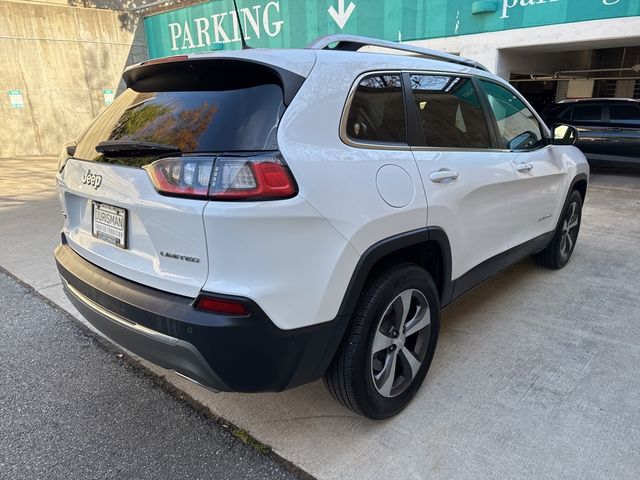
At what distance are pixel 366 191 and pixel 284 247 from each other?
1.61 ft

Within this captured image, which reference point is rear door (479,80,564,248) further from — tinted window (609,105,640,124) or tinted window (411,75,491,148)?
tinted window (609,105,640,124)

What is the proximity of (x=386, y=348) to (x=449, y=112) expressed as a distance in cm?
145

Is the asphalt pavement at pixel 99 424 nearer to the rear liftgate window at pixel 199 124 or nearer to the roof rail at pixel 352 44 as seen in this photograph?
the rear liftgate window at pixel 199 124

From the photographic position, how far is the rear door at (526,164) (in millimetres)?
3299

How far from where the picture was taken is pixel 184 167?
5.96 ft

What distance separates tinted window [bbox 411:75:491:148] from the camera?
8.45ft

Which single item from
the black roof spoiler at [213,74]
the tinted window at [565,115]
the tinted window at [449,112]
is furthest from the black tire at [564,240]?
the tinted window at [565,115]

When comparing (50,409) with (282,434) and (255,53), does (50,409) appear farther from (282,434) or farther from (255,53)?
(255,53)

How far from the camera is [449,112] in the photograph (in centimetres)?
280

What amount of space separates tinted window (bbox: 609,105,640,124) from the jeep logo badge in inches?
424

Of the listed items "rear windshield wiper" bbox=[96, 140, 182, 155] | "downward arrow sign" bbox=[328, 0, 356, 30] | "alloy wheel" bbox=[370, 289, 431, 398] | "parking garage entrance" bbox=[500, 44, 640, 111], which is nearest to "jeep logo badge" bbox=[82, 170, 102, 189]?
"rear windshield wiper" bbox=[96, 140, 182, 155]

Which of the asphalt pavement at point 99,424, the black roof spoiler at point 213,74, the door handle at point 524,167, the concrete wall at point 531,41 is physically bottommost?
the asphalt pavement at point 99,424

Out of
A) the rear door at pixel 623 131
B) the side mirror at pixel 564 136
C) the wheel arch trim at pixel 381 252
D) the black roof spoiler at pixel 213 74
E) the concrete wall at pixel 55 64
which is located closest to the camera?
the black roof spoiler at pixel 213 74

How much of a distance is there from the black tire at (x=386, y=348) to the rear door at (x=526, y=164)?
1.25m
